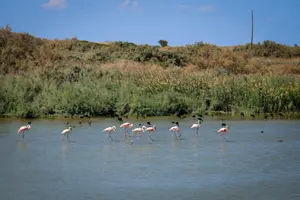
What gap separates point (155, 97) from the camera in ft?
83.3

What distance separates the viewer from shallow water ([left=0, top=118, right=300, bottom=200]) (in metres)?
10.1

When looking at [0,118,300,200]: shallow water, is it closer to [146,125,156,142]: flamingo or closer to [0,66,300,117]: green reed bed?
[146,125,156,142]: flamingo

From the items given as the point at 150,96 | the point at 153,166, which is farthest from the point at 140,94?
the point at 153,166

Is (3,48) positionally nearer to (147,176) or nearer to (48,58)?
(48,58)

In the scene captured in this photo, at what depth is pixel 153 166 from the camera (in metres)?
12.5

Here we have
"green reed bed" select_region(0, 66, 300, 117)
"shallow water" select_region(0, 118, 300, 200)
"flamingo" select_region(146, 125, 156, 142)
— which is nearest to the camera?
"shallow water" select_region(0, 118, 300, 200)

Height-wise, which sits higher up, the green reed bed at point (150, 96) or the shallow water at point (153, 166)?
the green reed bed at point (150, 96)

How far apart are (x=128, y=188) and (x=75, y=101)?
14.7 meters

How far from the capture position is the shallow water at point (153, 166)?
10.1 meters

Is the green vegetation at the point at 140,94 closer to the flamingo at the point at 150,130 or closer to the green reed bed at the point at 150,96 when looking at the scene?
the green reed bed at the point at 150,96

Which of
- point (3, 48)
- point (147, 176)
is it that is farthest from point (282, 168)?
point (3, 48)

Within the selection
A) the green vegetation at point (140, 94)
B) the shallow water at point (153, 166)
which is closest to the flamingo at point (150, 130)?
the shallow water at point (153, 166)

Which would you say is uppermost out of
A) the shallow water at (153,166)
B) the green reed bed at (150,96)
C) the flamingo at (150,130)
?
the green reed bed at (150,96)

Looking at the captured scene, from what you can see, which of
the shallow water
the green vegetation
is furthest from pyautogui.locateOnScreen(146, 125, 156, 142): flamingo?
the green vegetation
